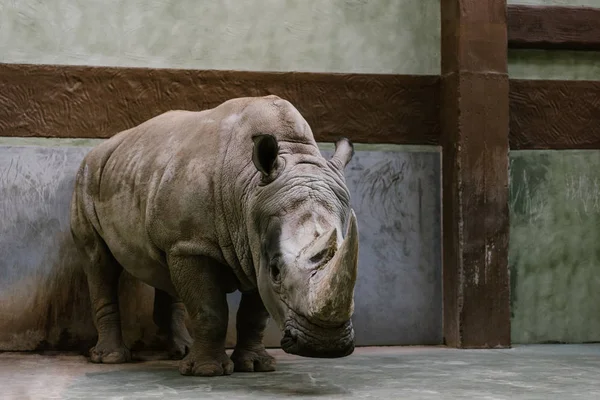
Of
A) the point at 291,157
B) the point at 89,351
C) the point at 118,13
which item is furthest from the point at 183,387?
the point at 118,13

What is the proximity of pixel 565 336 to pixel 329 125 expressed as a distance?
2.34 metres

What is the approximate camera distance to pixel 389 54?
25.4ft

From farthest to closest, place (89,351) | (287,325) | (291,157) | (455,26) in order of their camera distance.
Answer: (455,26) < (89,351) < (291,157) < (287,325)

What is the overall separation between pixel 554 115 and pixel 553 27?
0.65 metres

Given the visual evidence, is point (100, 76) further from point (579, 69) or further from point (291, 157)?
point (579, 69)

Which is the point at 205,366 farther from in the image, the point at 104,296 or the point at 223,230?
the point at 104,296

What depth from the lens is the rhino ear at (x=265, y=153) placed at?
534 cm

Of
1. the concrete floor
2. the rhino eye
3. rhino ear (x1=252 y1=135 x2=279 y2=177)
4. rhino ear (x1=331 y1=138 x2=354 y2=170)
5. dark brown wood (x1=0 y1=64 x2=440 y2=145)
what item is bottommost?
the concrete floor

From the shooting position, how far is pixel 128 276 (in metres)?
7.33

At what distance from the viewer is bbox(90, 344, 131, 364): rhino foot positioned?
21.5 feet

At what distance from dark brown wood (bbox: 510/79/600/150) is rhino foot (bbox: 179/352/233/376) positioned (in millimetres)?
3149

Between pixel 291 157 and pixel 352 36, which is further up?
pixel 352 36

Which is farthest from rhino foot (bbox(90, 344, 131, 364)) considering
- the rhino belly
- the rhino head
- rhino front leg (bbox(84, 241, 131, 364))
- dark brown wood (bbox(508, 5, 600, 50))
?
dark brown wood (bbox(508, 5, 600, 50))

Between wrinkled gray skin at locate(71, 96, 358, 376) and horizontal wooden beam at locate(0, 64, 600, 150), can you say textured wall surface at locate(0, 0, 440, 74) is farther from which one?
wrinkled gray skin at locate(71, 96, 358, 376)
